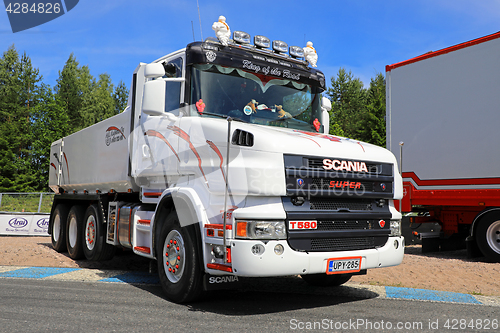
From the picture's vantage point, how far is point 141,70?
23.7 feet

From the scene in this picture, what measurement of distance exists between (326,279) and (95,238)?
4.52m

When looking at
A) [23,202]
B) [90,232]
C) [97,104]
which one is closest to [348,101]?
[97,104]

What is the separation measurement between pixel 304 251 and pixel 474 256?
6.62m

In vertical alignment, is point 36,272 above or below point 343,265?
below

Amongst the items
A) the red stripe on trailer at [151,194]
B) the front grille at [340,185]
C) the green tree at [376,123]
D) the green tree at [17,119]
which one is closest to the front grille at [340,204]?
the front grille at [340,185]

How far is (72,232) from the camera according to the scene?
10.1 metres

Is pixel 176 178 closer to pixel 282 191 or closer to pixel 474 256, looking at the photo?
pixel 282 191

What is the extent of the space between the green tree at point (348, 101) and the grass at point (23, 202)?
1535 inches

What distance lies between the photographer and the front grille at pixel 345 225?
5.14 m

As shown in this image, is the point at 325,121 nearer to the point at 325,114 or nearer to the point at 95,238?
the point at 325,114

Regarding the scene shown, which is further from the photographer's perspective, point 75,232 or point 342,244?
point 75,232

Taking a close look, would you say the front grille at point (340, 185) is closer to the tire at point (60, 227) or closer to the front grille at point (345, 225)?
the front grille at point (345, 225)

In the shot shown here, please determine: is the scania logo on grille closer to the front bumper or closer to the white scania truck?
the white scania truck

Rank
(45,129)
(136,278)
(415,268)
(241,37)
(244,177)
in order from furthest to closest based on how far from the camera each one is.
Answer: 1. (45,129)
2. (415,268)
3. (136,278)
4. (241,37)
5. (244,177)
